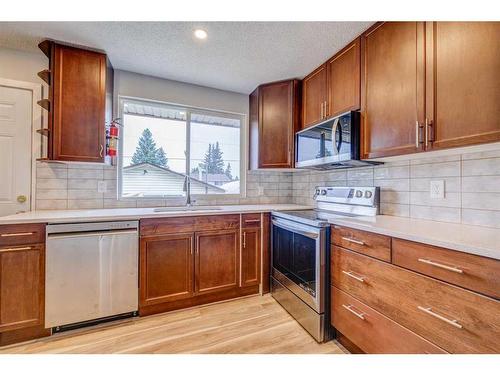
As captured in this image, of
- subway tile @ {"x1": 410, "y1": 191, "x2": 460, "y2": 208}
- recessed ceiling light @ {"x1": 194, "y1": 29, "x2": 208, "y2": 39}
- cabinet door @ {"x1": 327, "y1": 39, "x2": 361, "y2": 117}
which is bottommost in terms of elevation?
subway tile @ {"x1": 410, "y1": 191, "x2": 460, "y2": 208}

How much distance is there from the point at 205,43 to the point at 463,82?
173 cm

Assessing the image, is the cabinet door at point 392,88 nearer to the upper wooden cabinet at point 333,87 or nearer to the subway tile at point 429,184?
the upper wooden cabinet at point 333,87

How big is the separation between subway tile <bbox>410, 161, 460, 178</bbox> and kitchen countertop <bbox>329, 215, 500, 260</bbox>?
321 millimetres

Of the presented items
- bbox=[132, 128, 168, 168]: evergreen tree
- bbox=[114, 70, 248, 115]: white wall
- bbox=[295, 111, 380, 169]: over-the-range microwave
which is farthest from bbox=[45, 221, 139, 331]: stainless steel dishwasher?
bbox=[295, 111, 380, 169]: over-the-range microwave

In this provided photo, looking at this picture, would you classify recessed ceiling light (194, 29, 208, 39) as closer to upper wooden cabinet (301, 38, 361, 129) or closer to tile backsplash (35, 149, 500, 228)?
upper wooden cabinet (301, 38, 361, 129)

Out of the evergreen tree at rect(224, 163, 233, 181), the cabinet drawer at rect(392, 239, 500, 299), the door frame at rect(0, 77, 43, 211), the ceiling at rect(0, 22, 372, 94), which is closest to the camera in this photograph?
the cabinet drawer at rect(392, 239, 500, 299)

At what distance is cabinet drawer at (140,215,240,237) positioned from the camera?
1.94m

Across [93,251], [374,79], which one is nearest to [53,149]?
[93,251]

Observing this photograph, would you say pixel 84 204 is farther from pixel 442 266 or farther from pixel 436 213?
pixel 436 213

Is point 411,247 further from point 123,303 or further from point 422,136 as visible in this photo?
point 123,303

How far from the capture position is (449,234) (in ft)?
3.77

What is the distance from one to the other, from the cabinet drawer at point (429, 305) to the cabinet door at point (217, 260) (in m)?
1.09

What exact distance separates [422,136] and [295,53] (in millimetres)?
1253

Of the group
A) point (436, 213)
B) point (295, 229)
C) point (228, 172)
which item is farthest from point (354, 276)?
point (228, 172)
